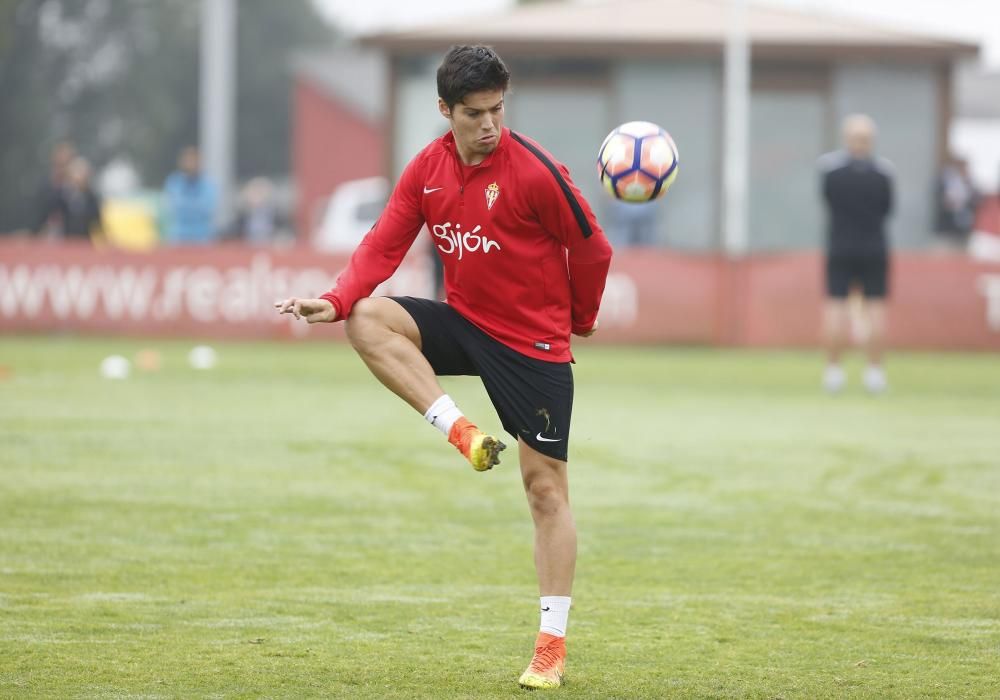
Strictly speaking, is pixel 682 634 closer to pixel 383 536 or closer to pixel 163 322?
pixel 383 536

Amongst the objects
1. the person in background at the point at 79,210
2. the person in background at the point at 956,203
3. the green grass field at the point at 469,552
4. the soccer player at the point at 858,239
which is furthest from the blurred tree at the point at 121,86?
the green grass field at the point at 469,552

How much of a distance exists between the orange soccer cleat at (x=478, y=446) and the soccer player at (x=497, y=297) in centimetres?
1

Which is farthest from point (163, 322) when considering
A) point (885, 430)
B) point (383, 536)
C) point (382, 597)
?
point (382, 597)

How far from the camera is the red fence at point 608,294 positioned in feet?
69.8

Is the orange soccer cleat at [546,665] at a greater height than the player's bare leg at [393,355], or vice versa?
the player's bare leg at [393,355]

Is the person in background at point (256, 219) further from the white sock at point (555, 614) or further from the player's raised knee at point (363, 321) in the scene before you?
the white sock at point (555, 614)

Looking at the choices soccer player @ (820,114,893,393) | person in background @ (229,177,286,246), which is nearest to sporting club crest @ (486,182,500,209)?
soccer player @ (820,114,893,393)

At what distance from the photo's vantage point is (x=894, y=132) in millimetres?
26969

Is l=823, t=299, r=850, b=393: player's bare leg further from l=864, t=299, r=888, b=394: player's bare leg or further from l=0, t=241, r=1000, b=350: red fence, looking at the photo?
l=0, t=241, r=1000, b=350: red fence

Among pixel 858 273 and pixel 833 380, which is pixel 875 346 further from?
pixel 858 273

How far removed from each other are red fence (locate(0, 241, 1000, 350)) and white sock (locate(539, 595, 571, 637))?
15.8 metres

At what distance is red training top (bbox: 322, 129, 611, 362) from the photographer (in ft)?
19.3

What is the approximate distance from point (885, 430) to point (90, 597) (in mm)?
7834

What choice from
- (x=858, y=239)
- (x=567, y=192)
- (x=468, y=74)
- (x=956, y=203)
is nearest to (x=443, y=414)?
(x=567, y=192)
